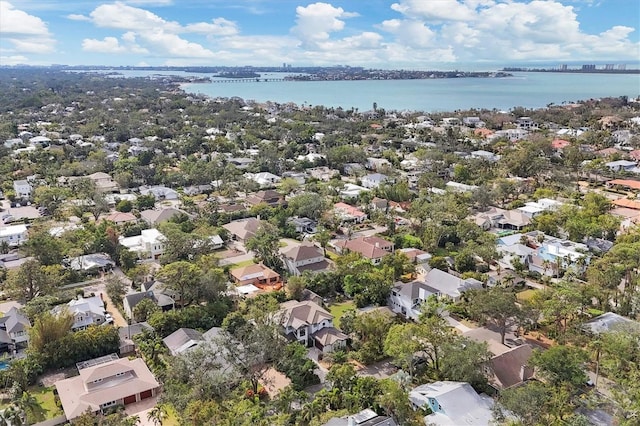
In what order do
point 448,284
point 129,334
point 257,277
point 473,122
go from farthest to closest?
point 473,122
point 257,277
point 448,284
point 129,334

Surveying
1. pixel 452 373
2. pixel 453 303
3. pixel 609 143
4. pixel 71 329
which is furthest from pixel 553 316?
pixel 609 143

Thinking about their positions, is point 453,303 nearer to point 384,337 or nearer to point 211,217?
point 384,337

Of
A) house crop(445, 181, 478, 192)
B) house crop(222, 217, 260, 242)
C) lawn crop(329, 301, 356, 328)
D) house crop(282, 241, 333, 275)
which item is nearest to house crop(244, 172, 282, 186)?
house crop(222, 217, 260, 242)

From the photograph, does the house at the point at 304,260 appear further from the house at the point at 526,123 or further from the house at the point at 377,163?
the house at the point at 526,123

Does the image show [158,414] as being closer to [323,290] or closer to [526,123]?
[323,290]

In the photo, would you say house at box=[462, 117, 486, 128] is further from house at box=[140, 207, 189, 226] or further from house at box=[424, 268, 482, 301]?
house at box=[424, 268, 482, 301]

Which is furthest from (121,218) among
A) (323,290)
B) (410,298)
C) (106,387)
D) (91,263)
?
(410,298)

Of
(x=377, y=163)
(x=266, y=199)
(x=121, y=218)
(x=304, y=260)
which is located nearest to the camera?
(x=304, y=260)
